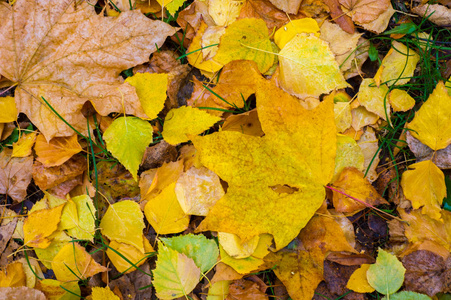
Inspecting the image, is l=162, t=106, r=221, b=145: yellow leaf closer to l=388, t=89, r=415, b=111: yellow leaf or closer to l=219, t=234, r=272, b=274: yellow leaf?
l=219, t=234, r=272, b=274: yellow leaf

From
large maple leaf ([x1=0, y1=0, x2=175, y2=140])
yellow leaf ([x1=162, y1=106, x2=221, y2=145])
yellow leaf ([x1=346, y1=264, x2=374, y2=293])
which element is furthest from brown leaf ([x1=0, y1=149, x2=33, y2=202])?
yellow leaf ([x1=346, y1=264, x2=374, y2=293])

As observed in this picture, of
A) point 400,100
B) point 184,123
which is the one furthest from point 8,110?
point 400,100

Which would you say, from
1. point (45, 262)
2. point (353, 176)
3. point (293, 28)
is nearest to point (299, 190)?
point (353, 176)

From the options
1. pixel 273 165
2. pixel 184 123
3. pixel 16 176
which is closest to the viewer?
pixel 273 165

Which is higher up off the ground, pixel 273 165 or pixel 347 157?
pixel 273 165

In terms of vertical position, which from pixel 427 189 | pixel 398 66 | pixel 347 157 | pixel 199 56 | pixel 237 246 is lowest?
pixel 237 246

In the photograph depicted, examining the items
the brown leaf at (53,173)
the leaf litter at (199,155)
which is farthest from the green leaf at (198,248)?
the brown leaf at (53,173)

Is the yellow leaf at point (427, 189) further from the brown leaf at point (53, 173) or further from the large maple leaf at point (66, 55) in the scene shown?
the brown leaf at point (53, 173)

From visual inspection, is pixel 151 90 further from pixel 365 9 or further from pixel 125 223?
pixel 365 9
